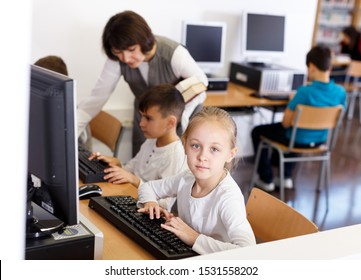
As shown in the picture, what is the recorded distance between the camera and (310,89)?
11.3 ft

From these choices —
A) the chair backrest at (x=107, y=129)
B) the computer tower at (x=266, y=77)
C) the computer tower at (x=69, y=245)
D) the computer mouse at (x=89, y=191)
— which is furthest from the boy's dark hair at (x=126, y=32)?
the computer tower at (x=266, y=77)

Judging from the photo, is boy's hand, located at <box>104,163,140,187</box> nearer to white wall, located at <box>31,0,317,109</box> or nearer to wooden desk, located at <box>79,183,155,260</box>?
wooden desk, located at <box>79,183,155,260</box>

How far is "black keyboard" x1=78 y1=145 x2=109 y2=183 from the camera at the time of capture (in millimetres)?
1896

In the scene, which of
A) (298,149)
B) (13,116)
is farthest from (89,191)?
(298,149)

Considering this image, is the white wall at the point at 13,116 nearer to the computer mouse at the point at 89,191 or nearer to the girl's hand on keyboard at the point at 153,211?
the girl's hand on keyboard at the point at 153,211

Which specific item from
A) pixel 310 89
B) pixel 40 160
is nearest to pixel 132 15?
pixel 40 160

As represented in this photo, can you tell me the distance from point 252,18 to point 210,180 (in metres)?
2.80

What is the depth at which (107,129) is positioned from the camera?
108 inches

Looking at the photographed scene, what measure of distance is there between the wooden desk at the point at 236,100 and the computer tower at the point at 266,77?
10 cm

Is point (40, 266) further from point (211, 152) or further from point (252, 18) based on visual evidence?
point (252, 18)

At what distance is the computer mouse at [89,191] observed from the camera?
1.70 meters

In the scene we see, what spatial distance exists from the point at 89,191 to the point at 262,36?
111 inches

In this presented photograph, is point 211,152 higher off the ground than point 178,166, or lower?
higher

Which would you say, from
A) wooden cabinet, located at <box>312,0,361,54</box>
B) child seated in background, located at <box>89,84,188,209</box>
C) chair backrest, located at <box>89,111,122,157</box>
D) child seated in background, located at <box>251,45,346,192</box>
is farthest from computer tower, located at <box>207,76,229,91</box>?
wooden cabinet, located at <box>312,0,361,54</box>
